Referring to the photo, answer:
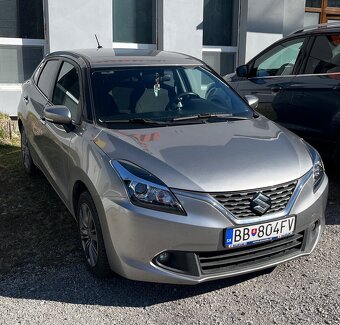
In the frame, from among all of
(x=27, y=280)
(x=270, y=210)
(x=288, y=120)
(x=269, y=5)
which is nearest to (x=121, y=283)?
(x=27, y=280)

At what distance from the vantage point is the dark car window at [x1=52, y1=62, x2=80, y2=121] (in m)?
3.95

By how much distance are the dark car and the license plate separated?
2.26 meters

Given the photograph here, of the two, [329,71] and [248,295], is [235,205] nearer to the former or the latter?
[248,295]

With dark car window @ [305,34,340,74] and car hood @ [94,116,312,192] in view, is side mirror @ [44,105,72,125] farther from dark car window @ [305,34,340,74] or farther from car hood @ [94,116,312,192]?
dark car window @ [305,34,340,74]

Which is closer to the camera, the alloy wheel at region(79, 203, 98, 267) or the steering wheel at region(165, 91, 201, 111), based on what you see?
the alloy wheel at region(79, 203, 98, 267)

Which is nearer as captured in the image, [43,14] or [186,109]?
[186,109]

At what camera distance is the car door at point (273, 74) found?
5559 mm

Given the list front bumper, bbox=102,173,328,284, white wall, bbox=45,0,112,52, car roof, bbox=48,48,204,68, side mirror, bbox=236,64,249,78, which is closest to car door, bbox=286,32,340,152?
side mirror, bbox=236,64,249,78

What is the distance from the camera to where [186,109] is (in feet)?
13.2

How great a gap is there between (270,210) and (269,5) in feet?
24.4

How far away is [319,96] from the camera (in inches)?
202

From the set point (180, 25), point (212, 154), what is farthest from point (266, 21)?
point (212, 154)

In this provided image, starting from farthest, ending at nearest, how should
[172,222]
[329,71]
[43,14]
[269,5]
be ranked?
1. [269,5]
2. [43,14]
3. [329,71]
4. [172,222]

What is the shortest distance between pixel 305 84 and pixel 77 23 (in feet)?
14.1
